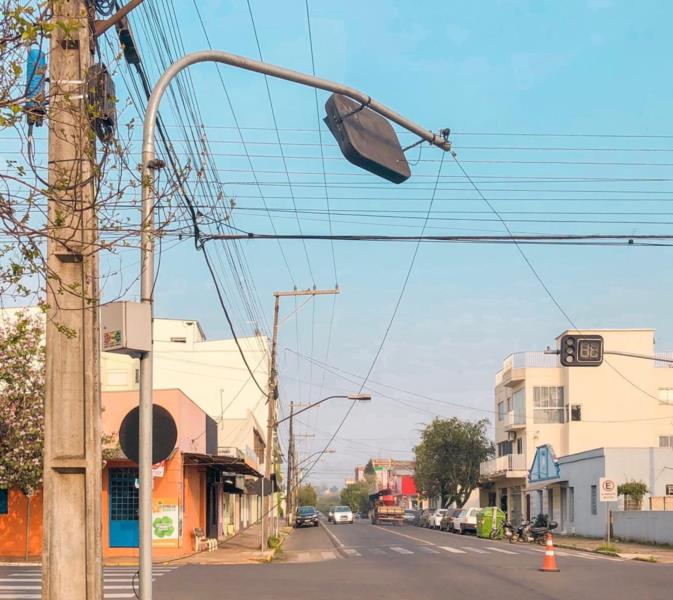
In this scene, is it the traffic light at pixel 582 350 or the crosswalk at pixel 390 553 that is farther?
the crosswalk at pixel 390 553

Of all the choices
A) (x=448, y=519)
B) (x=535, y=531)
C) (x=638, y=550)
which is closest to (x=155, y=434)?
(x=638, y=550)

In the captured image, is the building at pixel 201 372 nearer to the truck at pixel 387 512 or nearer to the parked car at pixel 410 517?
the truck at pixel 387 512

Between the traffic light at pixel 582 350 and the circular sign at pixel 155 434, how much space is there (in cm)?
1699

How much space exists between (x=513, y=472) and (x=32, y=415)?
4516 centimetres

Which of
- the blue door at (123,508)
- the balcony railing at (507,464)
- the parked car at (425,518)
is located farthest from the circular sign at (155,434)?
the parked car at (425,518)

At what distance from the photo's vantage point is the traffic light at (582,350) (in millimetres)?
25438

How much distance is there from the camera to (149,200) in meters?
9.55

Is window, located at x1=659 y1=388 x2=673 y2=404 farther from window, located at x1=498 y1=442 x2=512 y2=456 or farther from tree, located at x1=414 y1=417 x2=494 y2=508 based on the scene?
Result: tree, located at x1=414 y1=417 x2=494 y2=508

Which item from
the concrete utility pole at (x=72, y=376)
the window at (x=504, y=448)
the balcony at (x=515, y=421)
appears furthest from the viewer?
the window at (x=504, y=448)

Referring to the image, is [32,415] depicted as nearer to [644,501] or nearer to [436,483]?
[644,501]

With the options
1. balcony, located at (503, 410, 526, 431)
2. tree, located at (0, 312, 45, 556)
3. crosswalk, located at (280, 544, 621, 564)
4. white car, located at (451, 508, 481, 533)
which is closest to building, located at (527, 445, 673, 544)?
white car, located at (451, 508, 481, 533)

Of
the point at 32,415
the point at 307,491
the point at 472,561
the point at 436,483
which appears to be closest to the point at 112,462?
the point at 32,415

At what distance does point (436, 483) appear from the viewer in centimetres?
8362

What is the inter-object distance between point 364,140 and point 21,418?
20.5 metres
